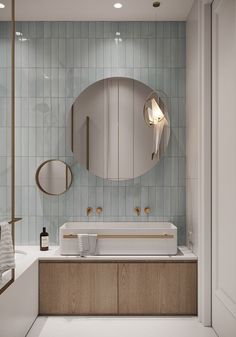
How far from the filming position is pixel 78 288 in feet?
10.2

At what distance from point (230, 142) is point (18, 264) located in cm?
172

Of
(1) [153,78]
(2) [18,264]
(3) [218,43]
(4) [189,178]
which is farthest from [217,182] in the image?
(2) [18,264]

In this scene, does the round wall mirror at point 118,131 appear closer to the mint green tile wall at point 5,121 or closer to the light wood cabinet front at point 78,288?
the light wood cabinet front at point 78,288

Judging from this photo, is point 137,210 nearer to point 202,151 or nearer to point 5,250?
point 202,151

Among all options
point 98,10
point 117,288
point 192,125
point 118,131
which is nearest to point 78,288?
point 117,288

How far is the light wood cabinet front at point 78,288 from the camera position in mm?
3092

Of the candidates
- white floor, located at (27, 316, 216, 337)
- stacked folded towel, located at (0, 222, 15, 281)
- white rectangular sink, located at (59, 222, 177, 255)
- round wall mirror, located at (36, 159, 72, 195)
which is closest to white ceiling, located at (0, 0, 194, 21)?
round wall mirror, located at (36, 159, 72, 195)

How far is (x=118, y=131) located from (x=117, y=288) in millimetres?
1361

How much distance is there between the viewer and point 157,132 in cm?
356

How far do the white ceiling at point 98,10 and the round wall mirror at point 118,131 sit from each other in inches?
22.1

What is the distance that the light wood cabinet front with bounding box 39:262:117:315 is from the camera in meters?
3.09

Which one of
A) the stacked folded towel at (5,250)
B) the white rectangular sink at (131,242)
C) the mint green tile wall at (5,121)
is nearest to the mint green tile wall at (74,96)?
the white rectangular sink at (131,242)

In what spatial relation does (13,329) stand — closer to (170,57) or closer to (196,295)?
(196,295)

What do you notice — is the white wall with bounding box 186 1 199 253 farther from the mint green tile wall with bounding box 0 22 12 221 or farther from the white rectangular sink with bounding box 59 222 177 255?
A: the mint green tile wall with bounding box 0 22 12 221
